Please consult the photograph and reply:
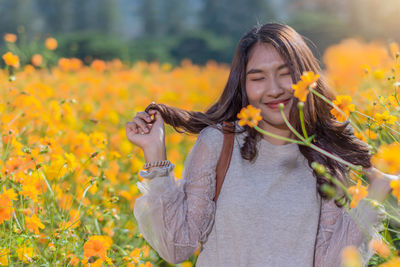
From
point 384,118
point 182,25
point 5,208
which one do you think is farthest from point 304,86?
point 182,25

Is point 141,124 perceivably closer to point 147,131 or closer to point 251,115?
point 147,131

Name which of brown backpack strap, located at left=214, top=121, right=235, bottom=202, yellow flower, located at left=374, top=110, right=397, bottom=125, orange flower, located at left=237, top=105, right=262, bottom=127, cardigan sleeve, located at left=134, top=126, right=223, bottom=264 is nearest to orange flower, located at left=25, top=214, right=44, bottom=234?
cardigan sleeve, located at left=134, top=126, right=223, bottom=264

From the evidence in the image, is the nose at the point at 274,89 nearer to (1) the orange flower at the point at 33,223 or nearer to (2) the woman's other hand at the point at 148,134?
(2) the woman's other hand at the point at 148,134

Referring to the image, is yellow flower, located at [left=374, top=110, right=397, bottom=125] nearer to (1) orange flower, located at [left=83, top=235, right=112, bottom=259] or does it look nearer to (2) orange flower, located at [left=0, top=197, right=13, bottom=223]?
(1) orange flower, located at [left=83, top=235, right=112, bottom=259]

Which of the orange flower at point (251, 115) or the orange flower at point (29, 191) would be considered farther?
the orange flower at point (29, 191)

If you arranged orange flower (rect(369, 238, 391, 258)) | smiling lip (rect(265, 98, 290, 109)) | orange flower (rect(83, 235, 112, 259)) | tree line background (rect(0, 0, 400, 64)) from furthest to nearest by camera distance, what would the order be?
tree line background (rect(0, 0, 400, 64))
smiling lip (rect(265, 98, 290, 109))
orange flower (rect(83, 235, 112, 259))
orange flower (rect(369, 238, 391, 258))

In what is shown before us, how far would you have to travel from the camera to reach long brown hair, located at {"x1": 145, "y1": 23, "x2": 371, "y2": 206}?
1.46 meters

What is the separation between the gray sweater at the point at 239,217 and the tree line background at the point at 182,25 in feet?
8.96

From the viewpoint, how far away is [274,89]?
1412mm

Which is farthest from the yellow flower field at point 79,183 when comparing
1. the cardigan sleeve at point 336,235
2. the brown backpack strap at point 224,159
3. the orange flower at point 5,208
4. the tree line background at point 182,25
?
the tree line background at point 182,25

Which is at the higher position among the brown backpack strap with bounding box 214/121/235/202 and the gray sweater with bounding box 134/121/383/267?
the brown backpack strap with bounding box 214/121/235/202

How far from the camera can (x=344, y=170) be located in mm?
1507

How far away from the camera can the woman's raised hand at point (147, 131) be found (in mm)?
1388

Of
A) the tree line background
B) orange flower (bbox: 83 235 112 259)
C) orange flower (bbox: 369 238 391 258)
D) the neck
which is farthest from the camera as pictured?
the tree line background
